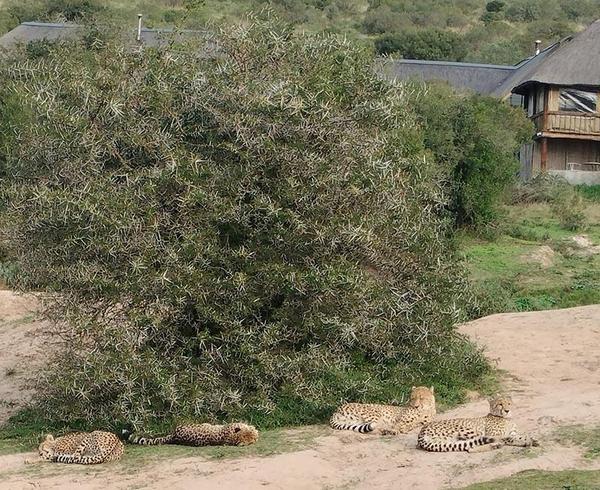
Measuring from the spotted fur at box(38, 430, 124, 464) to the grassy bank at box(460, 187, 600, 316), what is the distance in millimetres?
7233

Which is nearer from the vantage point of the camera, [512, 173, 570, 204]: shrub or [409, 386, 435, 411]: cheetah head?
[409, 386, 435, 411]: cheetah head

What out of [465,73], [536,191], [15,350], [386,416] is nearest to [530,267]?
[536,191]

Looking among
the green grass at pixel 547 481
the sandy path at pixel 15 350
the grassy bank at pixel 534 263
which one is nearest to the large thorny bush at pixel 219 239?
the sandy path at pixel 15 350

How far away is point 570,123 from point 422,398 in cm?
2428

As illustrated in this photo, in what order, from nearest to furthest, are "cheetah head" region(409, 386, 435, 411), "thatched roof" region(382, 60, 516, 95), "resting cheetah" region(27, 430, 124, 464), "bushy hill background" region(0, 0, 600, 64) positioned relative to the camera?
"resting cheetah" region(27, 430, 124, 464) < "cheetah head" region(409, 386, 435, 411) < "thatched roof" region(382, 60, 516, 95) < "bushy hill background" region(0, 0, 600, 64)

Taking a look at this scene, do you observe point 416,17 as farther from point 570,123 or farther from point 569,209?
point 569,209

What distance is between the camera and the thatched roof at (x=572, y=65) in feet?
106

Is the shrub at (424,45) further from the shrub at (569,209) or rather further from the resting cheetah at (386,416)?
the resting cheetah at (386,416)

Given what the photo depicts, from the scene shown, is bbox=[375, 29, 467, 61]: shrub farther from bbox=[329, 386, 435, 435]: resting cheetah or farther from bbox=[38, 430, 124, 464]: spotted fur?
bbox=[38, 430, 124, 464]: spotted fur

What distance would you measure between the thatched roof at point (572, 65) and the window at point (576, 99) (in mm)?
544

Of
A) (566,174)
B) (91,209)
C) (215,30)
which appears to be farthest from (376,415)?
(566,174)

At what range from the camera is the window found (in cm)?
3281

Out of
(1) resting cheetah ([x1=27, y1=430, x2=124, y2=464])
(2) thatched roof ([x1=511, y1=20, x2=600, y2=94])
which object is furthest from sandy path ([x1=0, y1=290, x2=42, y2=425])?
(2) thatched roof ([x1=511, y1=20, x2=600, y2=94])

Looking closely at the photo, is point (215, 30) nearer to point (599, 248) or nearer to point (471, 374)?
point (471, 374)
